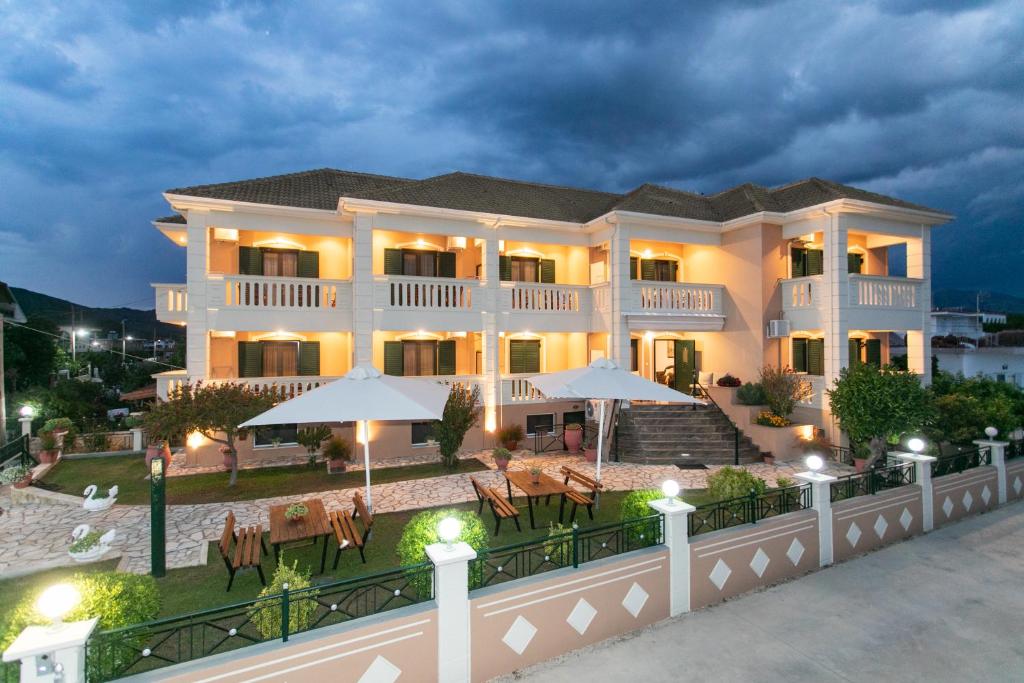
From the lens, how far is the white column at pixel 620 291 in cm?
1706

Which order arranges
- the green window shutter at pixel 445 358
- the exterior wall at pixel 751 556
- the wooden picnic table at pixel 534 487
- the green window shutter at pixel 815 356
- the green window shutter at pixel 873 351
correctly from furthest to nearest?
the green window shutter at pixel 873 351, the green window shutter at pixel 445 358, the green window shutter at pixel 815 356, the wooden picnic table at pixel 534 487, the exterior wall at pixel 751 556

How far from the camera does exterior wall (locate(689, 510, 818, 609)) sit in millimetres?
7207

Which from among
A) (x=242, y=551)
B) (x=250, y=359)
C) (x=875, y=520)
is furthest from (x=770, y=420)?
(x=250, y=359)

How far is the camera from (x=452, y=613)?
541 centimetres

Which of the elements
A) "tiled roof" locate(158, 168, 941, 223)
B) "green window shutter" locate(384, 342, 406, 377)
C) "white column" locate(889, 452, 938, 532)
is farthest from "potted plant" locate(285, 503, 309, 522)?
"white column" locate(889, 452, 938, 532)

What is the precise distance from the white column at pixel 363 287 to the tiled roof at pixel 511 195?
0.96m

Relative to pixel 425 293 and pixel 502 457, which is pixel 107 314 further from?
pixel 502 457

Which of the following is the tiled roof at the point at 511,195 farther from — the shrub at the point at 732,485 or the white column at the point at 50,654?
the white column at the point at 50,654

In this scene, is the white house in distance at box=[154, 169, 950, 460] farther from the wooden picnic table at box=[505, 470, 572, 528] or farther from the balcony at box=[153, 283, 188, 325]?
Answer: the wooden picnic table at box=[505, 470, 572, 528]

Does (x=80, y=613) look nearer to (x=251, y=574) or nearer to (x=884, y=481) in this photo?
(x=251, y=574)

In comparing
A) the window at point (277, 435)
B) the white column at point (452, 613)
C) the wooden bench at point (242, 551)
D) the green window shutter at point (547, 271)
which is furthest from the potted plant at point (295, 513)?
the green window shutter at point (547, 271)

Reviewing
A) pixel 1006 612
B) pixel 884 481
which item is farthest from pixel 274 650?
pixel 884 481

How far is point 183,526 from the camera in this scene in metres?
9.85

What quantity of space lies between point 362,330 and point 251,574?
870 centimetres
